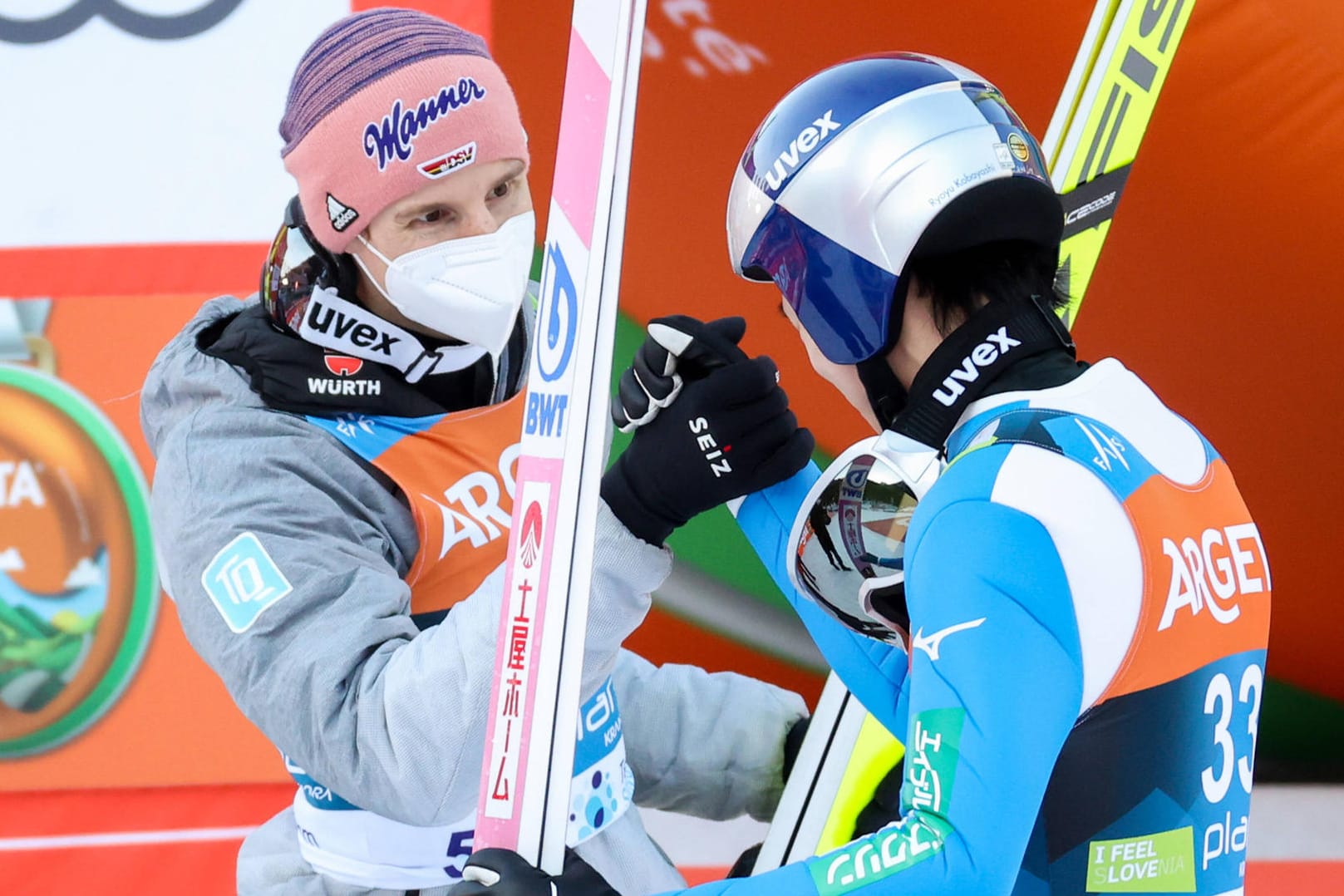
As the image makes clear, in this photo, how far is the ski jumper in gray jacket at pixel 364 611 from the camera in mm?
1393

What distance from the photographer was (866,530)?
51.3 inches

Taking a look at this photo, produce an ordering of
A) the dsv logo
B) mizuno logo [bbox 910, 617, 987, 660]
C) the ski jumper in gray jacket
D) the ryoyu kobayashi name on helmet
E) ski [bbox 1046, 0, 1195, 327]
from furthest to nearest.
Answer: the dsv logo
ski [bbox 1046, 0, 1195, 327]
the ryoyu kobayashi name on helmet
the ski jumper in gray jacket
mizuno logo [bbox 910, 617, 987, 660]

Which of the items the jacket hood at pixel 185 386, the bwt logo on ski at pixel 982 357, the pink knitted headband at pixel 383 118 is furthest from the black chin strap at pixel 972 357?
the jacket hood at pixel 185 386

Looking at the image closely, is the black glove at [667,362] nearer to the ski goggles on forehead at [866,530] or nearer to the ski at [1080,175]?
the ski goggles on forehead at [866,530]

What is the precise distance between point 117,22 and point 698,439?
6.46 feet

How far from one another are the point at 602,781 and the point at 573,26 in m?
0.95

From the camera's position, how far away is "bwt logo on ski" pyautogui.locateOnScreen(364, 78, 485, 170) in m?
1.69

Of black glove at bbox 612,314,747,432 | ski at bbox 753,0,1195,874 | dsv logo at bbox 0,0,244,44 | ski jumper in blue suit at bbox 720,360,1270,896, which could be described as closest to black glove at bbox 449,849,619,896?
ski jumper in blue suit at bbox 720,360,1270,896

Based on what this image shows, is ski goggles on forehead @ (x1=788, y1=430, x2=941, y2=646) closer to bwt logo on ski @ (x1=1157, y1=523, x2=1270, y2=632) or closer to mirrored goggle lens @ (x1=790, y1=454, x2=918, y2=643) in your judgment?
mirrored goggle lens @ (x1=790, y1=454, x2=918, y2=643)

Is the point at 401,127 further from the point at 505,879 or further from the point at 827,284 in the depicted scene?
the point at 505,879

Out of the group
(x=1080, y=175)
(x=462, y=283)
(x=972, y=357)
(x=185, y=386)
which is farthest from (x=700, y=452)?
(x=1080, y=175)

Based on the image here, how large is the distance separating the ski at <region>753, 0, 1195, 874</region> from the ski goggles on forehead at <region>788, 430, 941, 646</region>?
1.95 feet

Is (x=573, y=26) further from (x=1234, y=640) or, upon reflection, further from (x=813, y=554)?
(x=1234, y=640)

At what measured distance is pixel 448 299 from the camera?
176 cm
